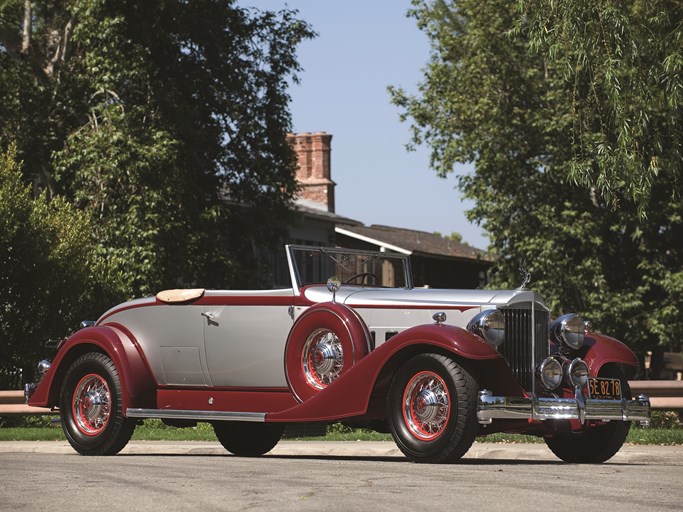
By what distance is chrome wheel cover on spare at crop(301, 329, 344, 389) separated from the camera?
10.5 meters

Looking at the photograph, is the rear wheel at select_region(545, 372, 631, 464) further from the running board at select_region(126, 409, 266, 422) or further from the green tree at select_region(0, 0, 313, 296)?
the green tree at select_region(0, 0, 313, 296)

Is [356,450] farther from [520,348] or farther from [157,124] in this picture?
[157,124]

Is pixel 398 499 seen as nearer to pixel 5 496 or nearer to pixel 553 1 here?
pixel 5 496

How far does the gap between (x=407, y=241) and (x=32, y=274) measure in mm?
32793

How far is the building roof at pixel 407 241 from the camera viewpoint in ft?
175

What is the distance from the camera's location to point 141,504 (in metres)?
7.03

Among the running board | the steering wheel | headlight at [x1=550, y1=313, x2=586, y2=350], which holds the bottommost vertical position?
the running board

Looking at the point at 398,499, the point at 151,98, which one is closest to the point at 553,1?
the point at 398,499

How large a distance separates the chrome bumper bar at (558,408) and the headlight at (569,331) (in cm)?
60

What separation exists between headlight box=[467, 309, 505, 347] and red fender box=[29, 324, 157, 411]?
3.26 m

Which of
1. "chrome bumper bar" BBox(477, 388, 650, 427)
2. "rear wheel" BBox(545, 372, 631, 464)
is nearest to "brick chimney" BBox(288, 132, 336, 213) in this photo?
"rear wheel" BBox(545, 372, 631, 464)

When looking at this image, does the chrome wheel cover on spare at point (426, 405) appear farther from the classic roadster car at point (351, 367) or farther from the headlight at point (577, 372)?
the headlight at point (577, 372)

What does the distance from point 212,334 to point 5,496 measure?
158 inches

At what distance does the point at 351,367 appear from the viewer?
10.2 meters
